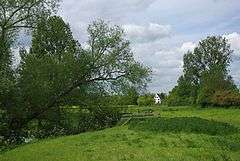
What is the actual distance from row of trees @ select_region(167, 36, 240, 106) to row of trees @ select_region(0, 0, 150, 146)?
46544 millimetres

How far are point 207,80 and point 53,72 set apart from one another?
64694 mm

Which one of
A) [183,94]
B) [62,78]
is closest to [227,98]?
[183,94]

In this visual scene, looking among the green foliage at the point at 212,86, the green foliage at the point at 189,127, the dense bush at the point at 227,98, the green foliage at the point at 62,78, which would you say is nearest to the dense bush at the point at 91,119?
the green foliage at the point at 62,78

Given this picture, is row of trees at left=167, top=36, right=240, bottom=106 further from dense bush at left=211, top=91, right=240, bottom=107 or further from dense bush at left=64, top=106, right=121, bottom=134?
dense bush at left=64, top=106, right=121, bottom=134

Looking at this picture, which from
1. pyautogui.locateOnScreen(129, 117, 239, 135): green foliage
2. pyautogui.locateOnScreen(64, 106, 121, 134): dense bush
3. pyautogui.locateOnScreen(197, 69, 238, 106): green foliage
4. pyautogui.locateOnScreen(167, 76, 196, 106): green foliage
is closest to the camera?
pyautogui.locateOnScreen(129, 117, 239, 135): green foliage

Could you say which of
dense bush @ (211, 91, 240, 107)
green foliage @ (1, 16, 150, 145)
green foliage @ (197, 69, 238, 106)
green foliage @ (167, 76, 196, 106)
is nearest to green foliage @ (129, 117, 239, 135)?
green foliage @ (1, 16, 150, 145)

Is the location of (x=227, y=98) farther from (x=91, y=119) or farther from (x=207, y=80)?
(x=91, y=119)

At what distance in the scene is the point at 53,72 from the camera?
3862cm

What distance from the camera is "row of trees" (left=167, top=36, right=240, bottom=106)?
91.7m

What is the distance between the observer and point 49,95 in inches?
1526

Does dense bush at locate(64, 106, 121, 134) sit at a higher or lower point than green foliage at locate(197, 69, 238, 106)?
lower

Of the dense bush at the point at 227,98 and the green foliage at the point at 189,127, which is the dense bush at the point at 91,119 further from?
the dense bush at the point at 227,98

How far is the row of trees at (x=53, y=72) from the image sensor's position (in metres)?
35.8

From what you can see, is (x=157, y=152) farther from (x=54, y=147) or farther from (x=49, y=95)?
(x=49, y=95)
